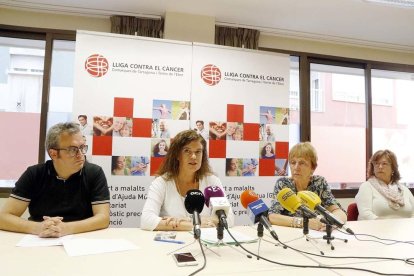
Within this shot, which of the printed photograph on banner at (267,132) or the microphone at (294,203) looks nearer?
the microphone at (294,203)

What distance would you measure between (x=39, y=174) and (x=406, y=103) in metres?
4.62

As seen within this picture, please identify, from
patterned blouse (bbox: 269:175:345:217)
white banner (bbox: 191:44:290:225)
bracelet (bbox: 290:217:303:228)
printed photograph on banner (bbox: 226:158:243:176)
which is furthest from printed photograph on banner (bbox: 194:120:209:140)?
bracelet (bbox: 290:217:303:228)

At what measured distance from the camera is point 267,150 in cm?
310

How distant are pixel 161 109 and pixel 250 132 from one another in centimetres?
93

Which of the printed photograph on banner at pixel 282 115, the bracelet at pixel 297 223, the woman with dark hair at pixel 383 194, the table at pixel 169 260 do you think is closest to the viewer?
the table at pixel 169 260

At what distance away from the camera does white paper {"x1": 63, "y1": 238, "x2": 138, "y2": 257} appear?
1167 mm

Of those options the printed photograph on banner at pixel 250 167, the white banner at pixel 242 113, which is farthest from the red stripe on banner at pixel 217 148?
the printed photograph on banner at pixel 250 167

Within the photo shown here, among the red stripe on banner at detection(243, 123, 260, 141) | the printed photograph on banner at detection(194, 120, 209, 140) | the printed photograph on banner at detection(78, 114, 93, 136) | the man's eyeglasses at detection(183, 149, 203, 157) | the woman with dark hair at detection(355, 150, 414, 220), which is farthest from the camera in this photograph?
the red stripe on banner at detection(243, 123, 260, 141)

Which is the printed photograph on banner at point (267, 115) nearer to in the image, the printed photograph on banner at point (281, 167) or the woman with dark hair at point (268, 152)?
the woman with dark hair at point (268, 152)

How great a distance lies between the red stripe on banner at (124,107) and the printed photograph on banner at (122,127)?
37 millimetres

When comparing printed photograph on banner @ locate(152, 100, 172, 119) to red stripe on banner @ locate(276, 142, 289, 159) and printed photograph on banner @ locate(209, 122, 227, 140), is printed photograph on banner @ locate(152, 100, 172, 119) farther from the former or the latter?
red stripe on banner @ locate(276, 142, 289, 159)

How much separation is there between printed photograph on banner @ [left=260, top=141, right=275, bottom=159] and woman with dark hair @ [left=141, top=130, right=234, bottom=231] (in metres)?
1.16

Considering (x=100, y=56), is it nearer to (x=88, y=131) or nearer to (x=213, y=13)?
(x=88, y=131)

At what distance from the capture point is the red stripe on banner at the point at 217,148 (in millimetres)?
2947
